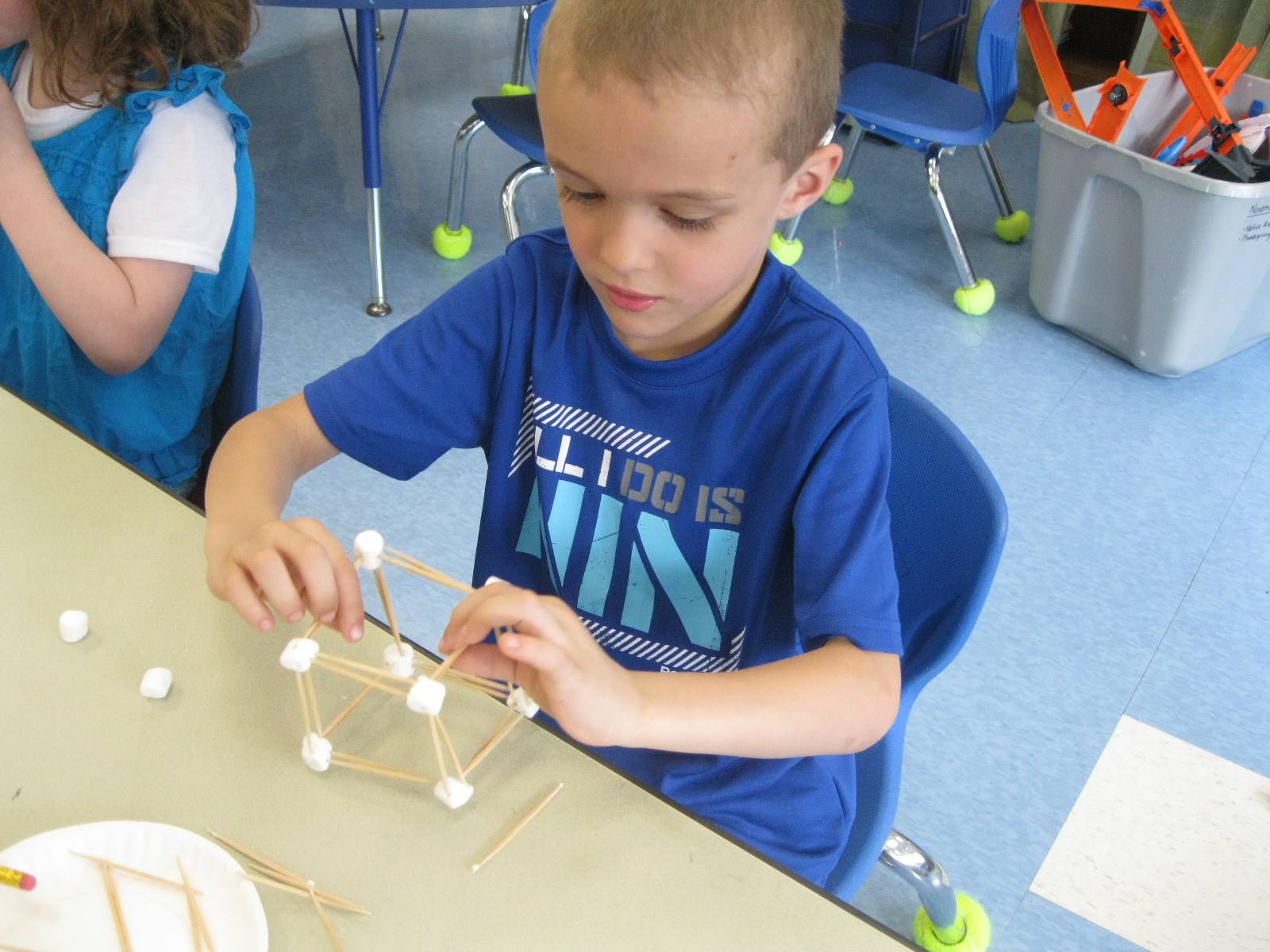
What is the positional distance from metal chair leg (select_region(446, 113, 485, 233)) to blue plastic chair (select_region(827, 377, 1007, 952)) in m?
1.68

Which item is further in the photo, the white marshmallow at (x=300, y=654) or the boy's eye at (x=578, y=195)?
the boy's eye at (x=578, y=195)

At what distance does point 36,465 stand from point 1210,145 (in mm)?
2298

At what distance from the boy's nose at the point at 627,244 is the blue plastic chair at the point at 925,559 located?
31 cm

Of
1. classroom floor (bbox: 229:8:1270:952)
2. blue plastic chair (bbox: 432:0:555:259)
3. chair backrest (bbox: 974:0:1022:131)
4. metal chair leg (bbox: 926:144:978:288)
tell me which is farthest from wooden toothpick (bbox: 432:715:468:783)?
metal chair leg (bbox: 926:144:978:288)

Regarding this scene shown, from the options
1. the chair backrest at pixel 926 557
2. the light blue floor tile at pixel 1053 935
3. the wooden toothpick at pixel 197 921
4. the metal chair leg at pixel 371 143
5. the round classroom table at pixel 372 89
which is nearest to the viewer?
the wooden toothpick at pixel 197 921

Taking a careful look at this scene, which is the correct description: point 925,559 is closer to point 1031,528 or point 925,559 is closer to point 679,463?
point 679,463

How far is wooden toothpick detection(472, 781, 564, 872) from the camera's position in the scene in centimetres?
58

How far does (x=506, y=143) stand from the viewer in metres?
2.47

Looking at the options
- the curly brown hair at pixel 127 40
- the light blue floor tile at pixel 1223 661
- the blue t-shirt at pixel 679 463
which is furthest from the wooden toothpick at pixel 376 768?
the light blue floor tile at pixel 1223 661

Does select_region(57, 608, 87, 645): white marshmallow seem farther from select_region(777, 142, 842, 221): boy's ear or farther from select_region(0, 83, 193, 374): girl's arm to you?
select_region(777, 142, 842, 221): boy's ear

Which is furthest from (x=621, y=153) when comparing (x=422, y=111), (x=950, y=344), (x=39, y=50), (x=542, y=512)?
(x=422, y=111)

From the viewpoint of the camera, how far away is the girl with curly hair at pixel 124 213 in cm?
100

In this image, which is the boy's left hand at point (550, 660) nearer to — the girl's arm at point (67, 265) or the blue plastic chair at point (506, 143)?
the girl's arm at point (67, 265)

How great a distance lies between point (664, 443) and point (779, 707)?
0.23 meters
